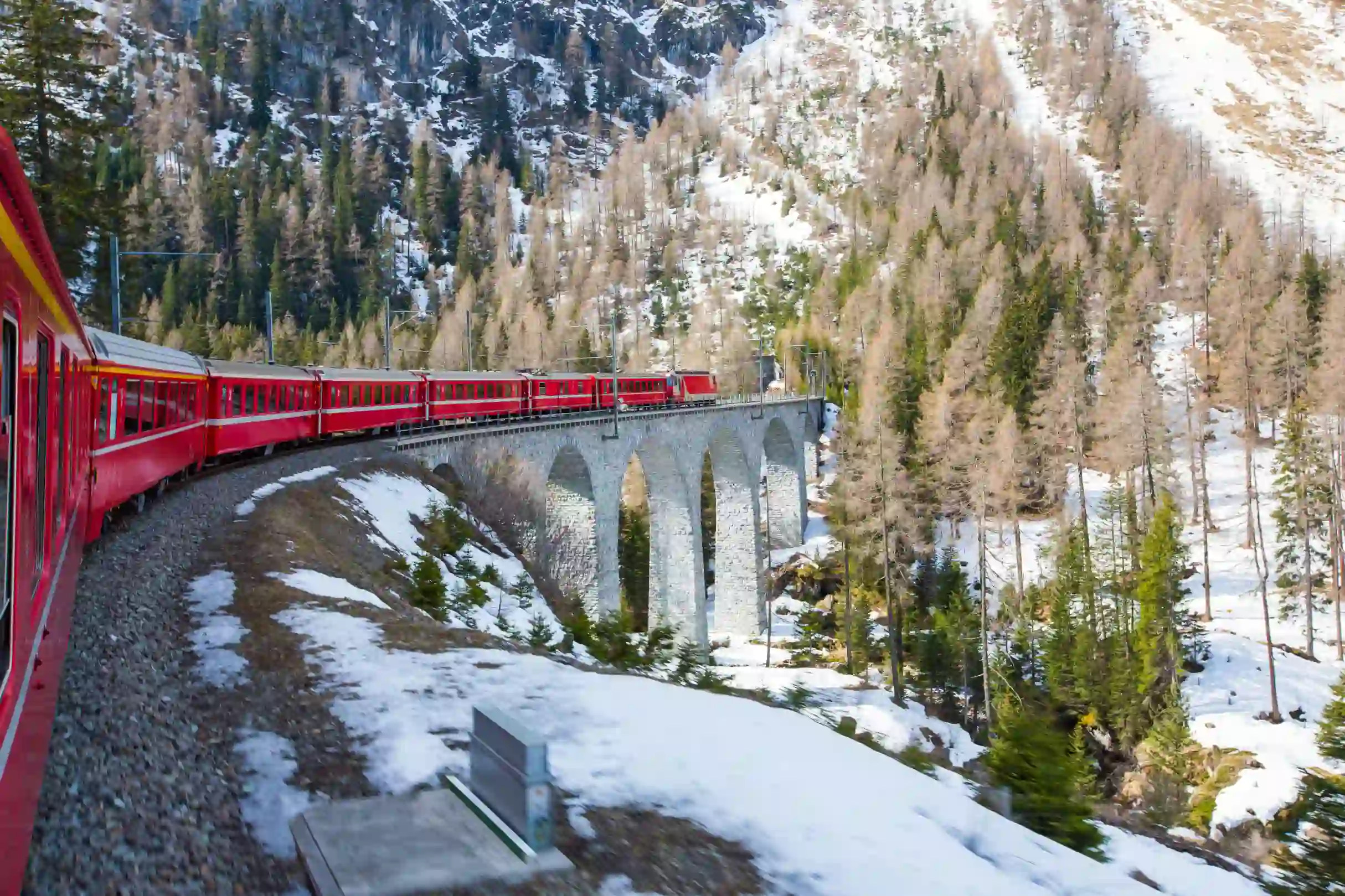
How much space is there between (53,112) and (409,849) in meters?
24.2

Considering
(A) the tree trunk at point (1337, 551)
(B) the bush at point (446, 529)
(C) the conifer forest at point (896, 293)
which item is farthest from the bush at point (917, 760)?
(A) the tree trunk at point (1337, 551)

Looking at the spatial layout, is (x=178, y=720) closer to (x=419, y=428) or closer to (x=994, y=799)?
(x=994, y=799)

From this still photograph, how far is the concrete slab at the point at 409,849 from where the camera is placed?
12.5ft

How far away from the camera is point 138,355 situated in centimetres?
1205

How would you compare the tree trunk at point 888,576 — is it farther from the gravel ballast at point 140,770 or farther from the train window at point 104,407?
the gravel ballast at point 140,770

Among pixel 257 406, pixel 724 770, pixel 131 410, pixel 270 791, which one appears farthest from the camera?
pixel 257 406

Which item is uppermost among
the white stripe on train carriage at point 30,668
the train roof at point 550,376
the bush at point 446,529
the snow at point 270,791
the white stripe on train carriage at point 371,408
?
the train roof at point 550,376

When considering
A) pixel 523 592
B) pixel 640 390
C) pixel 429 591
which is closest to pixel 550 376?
pixel 640 390

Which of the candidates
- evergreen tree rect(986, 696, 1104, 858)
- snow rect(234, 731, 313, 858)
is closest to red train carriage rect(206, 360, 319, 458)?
snow rect(234, 731, 313, 858)

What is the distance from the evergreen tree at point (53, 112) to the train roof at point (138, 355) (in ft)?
27.5

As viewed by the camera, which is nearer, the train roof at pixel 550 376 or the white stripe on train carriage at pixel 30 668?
the white stripe on train carriage at pixel 30 668

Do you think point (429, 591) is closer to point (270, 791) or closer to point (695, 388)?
point (270, 791)

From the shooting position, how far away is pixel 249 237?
100312 mm

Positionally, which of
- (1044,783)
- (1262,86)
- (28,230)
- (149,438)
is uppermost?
(1262,86)
